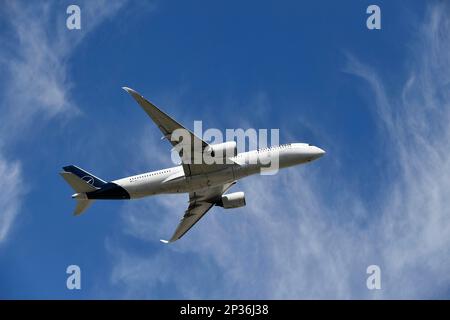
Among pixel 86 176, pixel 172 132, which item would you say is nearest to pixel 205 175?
pixel 172 132

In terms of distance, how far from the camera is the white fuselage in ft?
211

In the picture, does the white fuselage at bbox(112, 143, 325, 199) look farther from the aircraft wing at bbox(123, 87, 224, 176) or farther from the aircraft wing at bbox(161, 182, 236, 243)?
the aircraft wing at bbox(161, 182, 236, 243)

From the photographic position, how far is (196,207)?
242 feet

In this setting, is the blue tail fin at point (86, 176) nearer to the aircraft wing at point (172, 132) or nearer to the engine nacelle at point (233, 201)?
the aircraft wing at point (172, 132)

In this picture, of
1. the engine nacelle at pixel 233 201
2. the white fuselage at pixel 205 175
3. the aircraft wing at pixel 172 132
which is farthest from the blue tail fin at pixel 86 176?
the engine nacelle at pixel 233 201

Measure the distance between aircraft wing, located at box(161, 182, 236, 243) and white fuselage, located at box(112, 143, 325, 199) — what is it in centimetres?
731

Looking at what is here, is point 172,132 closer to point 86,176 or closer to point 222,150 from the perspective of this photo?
point 222,150

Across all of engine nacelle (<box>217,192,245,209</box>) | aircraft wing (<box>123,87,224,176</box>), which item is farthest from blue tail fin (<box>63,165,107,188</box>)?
engine nacelle (<box>217,192,245,209</box>)

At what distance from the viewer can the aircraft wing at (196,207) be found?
7306 cm

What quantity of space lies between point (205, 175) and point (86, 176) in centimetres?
1194
